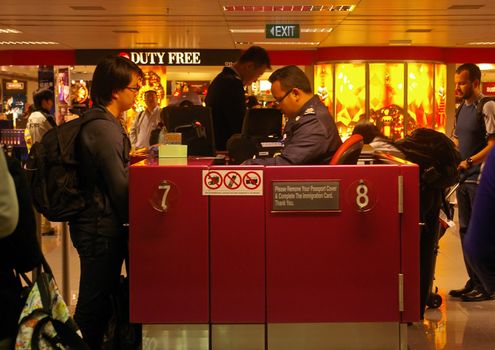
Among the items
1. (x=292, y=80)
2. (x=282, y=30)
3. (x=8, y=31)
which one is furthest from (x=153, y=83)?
(x=292, y=80)

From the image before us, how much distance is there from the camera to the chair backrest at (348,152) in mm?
3654

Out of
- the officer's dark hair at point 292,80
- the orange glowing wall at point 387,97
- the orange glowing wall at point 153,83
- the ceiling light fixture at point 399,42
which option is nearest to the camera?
the officer's dark hair at point 292,80

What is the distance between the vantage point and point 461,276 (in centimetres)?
661

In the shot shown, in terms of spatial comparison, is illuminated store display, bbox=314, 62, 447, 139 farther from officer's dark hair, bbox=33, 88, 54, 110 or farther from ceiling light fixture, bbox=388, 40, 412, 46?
officer's dark hair, bbox=33, 88, 54, 110

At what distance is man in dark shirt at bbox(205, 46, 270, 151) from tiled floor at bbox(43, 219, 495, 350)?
5.48 ft

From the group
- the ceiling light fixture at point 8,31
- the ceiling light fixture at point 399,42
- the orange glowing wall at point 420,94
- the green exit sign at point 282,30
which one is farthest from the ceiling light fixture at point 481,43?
the ceiling light fixture at point 8,31

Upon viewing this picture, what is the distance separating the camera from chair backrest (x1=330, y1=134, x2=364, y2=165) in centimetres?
365

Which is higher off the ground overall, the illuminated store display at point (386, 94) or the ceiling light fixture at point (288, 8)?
the ceiling light fixture at point (288, 8)

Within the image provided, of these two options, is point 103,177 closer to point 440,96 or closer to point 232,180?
point 232,180

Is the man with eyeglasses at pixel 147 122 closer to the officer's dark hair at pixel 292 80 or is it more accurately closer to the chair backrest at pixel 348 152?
the officer's dark hair at pixel 292 80

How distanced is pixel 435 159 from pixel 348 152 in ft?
3.63

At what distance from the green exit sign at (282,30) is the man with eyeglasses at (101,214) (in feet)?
28.5

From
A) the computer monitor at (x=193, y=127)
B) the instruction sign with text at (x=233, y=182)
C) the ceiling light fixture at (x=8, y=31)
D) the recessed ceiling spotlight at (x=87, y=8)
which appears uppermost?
the ceiling light fixture at (x=8, y=31)

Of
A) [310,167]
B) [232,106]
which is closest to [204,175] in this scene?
[310,167]
